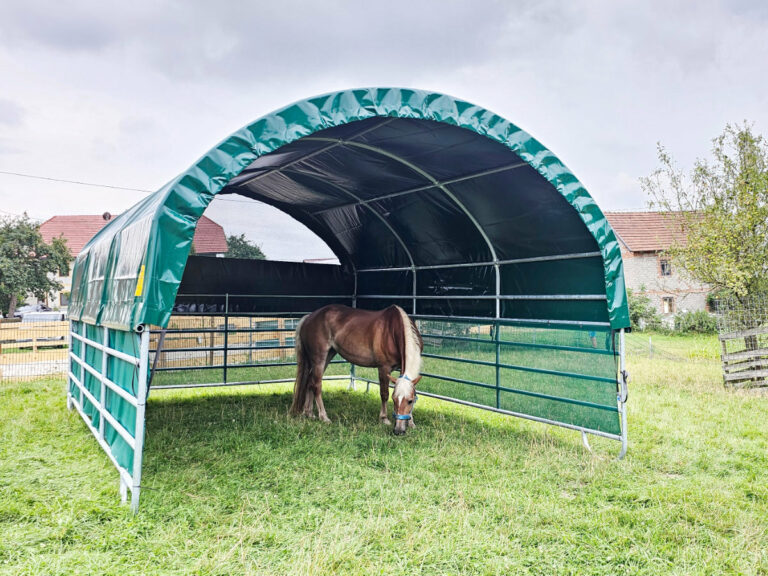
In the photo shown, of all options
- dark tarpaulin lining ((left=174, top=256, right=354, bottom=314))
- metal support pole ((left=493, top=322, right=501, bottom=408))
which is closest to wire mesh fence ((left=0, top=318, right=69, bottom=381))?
dark tarpaulin lining ((left=174, top=256, right=354, bottom=314))

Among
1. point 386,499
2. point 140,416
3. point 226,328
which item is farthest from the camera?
point 226,328

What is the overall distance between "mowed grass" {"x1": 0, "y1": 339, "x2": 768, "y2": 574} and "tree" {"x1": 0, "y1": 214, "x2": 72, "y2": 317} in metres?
21.0

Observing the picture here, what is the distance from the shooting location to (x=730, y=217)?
32.0 ft

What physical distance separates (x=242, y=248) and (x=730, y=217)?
938cm

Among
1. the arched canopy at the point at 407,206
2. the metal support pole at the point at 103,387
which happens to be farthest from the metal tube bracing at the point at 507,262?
the metal support pole at the point at 103,387

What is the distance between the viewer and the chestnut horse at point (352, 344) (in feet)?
19.9

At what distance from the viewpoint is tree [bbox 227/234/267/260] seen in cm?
767

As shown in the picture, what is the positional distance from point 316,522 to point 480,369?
11.7 ft

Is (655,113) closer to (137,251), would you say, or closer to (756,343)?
(756,343)

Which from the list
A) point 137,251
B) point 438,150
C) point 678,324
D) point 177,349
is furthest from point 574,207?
point 678,324

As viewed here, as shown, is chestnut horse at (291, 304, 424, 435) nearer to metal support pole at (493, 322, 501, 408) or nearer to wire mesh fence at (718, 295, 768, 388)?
metal support pole at (493, 322, 501, 408)

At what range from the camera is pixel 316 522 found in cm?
329

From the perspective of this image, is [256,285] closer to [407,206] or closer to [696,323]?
[407,206]

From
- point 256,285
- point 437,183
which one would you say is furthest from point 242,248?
point 437,183
